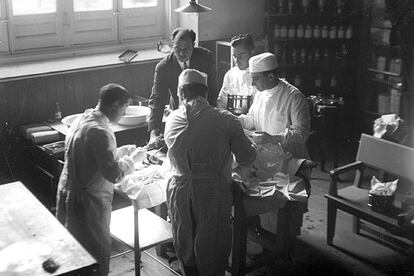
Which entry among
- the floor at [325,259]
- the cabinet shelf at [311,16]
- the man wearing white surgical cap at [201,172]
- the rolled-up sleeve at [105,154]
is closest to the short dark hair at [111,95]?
the rolled-up sleeve at [105,154]

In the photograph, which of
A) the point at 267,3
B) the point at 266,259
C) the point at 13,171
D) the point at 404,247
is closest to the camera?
the point at 266,259

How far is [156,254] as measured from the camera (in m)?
4.71

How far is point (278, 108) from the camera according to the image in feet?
14.9

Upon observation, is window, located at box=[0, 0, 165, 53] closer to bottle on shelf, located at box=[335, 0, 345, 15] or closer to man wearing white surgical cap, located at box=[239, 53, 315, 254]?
bottle on shelf, located at box=[335, 0, 345, 15]

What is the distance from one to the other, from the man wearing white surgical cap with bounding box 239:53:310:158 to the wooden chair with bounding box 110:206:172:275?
3.22 ft

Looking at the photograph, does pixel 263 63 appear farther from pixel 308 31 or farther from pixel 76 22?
pixel 308 31

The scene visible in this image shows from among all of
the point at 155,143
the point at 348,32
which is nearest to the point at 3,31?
the point at 155,143

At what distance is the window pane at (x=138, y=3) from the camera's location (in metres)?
6.42

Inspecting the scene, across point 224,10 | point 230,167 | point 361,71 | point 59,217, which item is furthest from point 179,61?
point 361,71

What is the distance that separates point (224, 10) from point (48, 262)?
188 inches

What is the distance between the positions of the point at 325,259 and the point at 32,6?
3715mm

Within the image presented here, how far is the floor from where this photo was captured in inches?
176

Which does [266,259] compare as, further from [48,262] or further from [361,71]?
[361,71]

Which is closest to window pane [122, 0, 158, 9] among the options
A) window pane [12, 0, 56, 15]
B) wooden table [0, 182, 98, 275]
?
window pane [12, 0, 56, 15]
